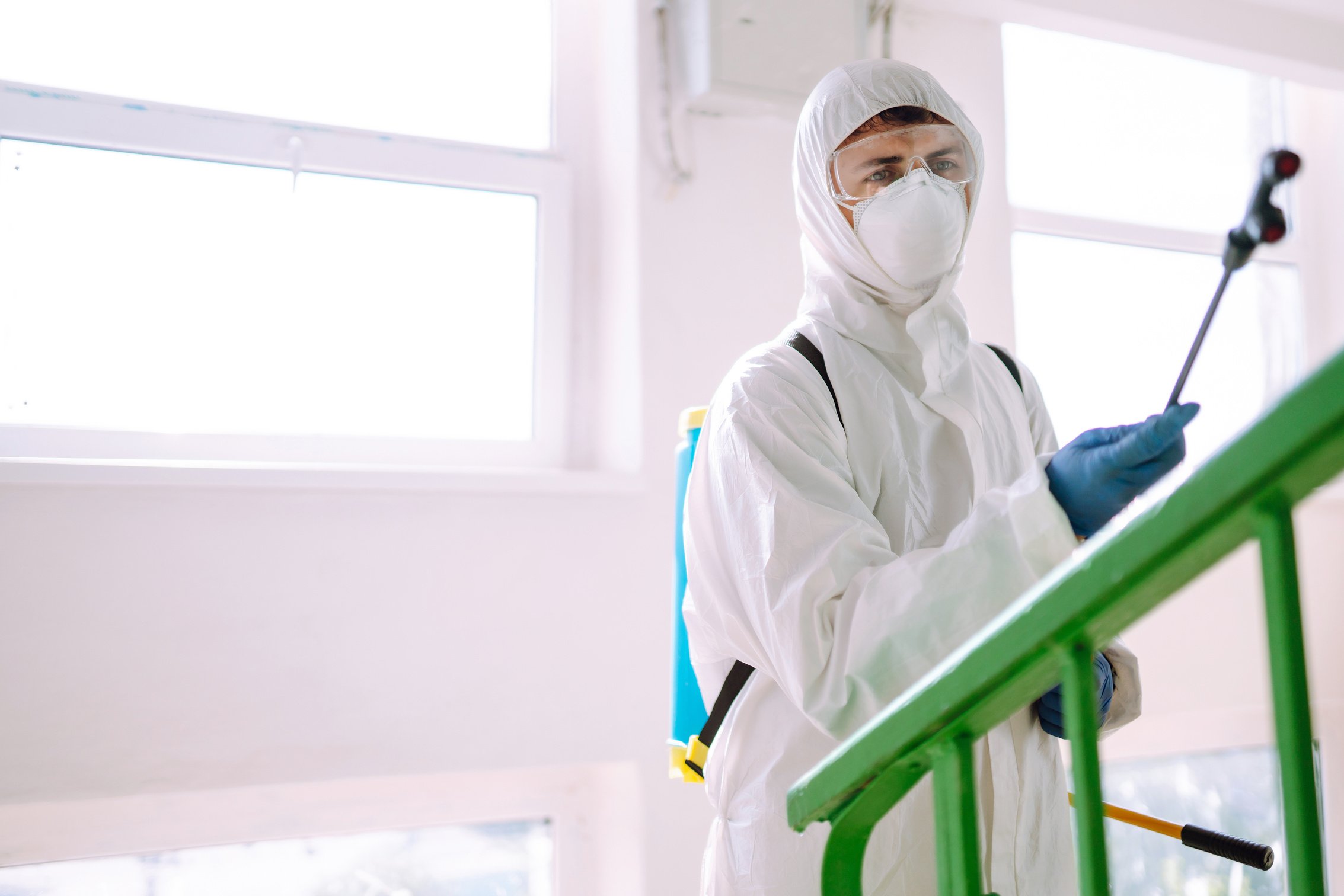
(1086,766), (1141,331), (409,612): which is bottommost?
(1086,766)

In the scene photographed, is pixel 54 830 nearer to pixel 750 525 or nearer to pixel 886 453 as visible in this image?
pixel 750 525

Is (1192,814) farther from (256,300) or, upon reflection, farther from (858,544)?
(256,300)

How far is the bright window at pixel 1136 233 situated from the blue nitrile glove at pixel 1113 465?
1.87 m

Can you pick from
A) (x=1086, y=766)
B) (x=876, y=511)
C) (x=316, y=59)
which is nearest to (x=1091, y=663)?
(x=1086, y=766)

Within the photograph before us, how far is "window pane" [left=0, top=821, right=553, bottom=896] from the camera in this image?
1.59 metres

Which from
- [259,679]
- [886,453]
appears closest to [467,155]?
[259,679]

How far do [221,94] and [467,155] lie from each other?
17.9 inches

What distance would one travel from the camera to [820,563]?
85 cm

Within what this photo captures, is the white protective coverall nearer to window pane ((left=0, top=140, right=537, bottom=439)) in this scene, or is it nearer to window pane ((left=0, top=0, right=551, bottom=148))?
window pane ((left=0, top=140, right=537, bottom=439))

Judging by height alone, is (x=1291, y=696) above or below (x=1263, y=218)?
below

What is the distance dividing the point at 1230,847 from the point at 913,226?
67cm

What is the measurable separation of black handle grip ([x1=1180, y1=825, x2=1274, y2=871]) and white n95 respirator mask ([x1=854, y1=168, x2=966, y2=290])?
2.00ft

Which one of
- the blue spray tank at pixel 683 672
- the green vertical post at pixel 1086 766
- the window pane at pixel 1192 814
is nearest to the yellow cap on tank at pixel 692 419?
the blue spray tank at pixel 683 672

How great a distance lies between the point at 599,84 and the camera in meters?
2.02
